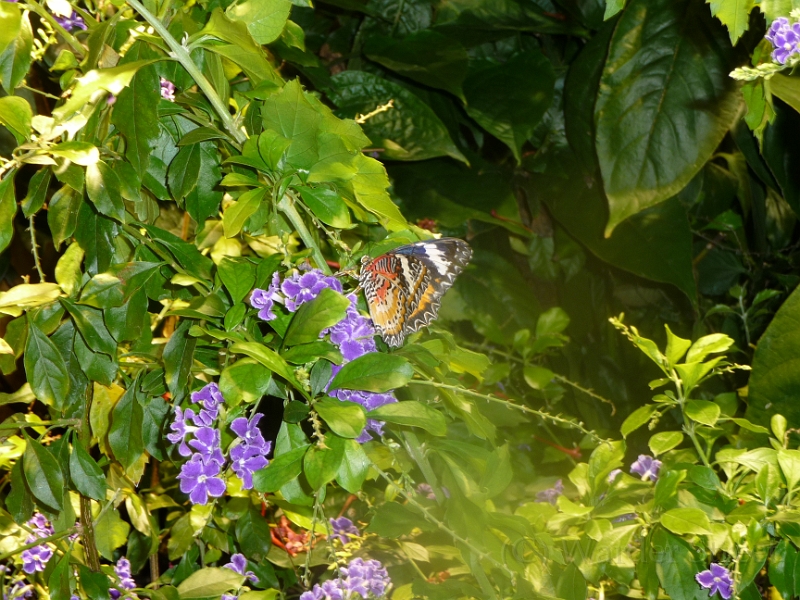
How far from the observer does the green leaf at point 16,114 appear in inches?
19.9

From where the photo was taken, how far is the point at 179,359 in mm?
575

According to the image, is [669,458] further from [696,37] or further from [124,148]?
[696,37]

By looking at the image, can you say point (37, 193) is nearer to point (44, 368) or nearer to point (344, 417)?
point (44, 368)

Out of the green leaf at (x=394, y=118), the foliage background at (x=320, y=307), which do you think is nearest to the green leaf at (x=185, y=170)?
the foliage background at (x=320, y=307)

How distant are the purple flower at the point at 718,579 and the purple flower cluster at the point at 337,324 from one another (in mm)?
326

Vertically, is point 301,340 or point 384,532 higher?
point 301,340

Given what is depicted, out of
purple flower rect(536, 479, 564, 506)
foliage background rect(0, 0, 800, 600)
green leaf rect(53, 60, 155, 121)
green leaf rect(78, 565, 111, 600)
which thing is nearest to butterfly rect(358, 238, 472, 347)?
foliage background rect(0, 0, 800, 600)

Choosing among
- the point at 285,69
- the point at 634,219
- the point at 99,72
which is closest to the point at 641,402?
the point at 634,219

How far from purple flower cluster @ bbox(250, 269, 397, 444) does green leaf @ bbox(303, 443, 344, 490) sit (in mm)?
46

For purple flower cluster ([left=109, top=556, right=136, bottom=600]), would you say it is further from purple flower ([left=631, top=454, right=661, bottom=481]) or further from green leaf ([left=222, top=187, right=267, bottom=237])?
purple flower ([left=631, top=454, right=661, bottom=481])

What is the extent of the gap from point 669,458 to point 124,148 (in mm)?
599

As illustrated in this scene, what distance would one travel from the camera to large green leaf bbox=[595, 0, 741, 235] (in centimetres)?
116

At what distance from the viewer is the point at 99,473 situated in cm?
64

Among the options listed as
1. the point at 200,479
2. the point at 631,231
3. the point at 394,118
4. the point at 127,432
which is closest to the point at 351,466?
the point at 200,479
